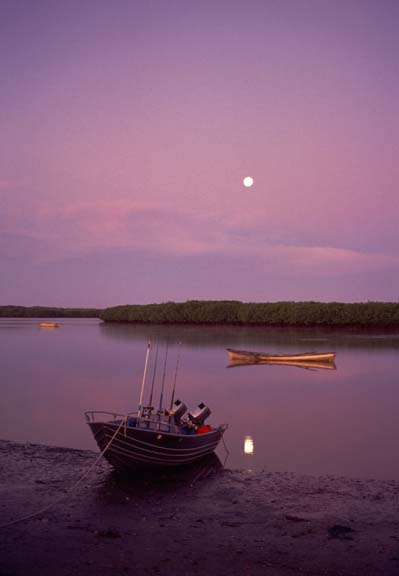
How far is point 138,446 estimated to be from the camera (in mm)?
16625

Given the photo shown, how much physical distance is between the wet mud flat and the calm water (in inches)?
141

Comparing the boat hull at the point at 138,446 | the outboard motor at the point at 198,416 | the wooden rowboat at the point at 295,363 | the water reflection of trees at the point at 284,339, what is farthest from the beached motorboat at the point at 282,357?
the boat hull at the point at 138,446

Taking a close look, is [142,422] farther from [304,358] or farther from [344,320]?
[344,320]

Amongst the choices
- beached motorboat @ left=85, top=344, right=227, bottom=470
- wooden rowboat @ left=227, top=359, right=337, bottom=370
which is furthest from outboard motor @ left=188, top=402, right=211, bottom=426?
wooden rowboat @ left=227, top=359, right=337, bottom=370

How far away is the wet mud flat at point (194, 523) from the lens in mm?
10602

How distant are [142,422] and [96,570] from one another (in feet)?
24.1

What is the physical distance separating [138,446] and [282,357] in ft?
154

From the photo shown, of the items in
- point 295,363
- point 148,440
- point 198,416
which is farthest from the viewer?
point 295,363

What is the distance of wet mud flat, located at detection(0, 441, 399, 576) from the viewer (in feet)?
34.8

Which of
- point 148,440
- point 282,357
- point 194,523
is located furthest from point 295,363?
point 194,523

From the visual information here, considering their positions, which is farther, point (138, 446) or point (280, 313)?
point (280, 313)

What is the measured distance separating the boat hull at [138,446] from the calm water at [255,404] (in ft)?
10.0

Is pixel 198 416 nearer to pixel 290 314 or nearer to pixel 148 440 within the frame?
pixel 148 440

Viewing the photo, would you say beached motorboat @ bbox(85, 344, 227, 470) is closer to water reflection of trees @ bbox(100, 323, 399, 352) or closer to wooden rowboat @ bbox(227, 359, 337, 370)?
wooden rowboat @ bbox(227, 359, 337, 370)
